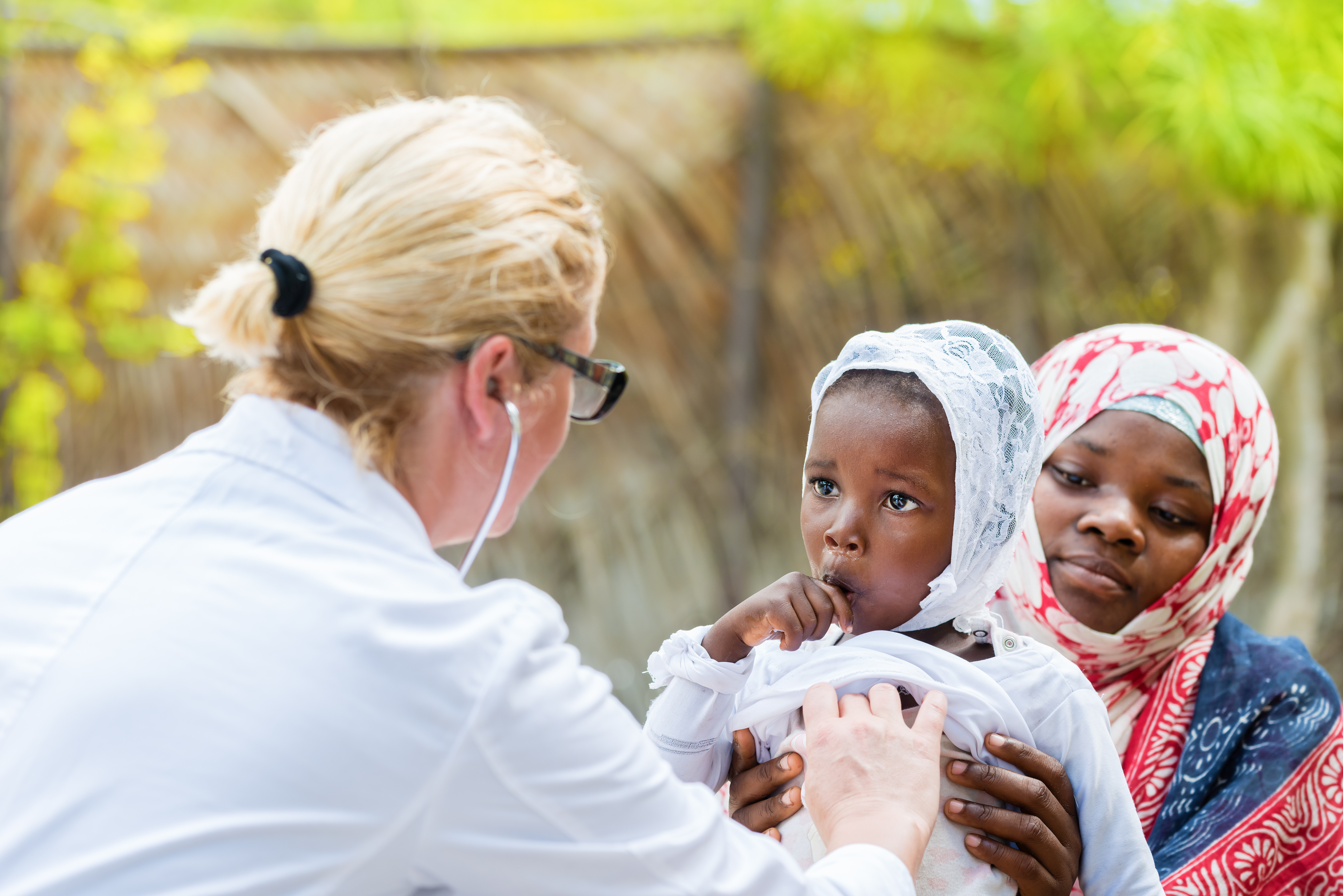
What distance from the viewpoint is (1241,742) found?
2.45 meters

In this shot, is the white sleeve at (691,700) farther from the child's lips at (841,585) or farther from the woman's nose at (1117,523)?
the woman's nose at (1117,523)

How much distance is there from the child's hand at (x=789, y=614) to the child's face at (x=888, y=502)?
0.06m

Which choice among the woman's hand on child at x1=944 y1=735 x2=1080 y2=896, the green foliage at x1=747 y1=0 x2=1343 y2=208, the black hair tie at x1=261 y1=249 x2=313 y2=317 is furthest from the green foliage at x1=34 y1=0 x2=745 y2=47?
the woman's hand on child at x1=944 y1=735 x2=1080 y2=896

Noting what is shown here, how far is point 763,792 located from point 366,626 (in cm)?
94

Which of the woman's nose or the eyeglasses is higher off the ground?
the eyeglasses

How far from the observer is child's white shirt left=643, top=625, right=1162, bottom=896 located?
200 cm

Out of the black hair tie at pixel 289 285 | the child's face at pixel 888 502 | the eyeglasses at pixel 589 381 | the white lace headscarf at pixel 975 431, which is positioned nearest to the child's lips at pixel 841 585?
the child's face at pixel 888 502

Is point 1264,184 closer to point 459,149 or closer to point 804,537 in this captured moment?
point 804,537

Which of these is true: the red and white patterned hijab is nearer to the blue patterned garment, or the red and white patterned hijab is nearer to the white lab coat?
the blue patterned garment

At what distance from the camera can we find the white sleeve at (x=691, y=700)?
210 cm

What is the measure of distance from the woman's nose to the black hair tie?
1715mm

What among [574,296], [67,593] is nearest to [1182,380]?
[574,296]

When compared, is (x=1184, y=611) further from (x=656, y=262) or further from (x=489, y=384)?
(x=656, y=262)

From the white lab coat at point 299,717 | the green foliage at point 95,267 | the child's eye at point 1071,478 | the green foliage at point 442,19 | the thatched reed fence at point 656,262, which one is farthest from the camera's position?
the green foliage at point 442,19
